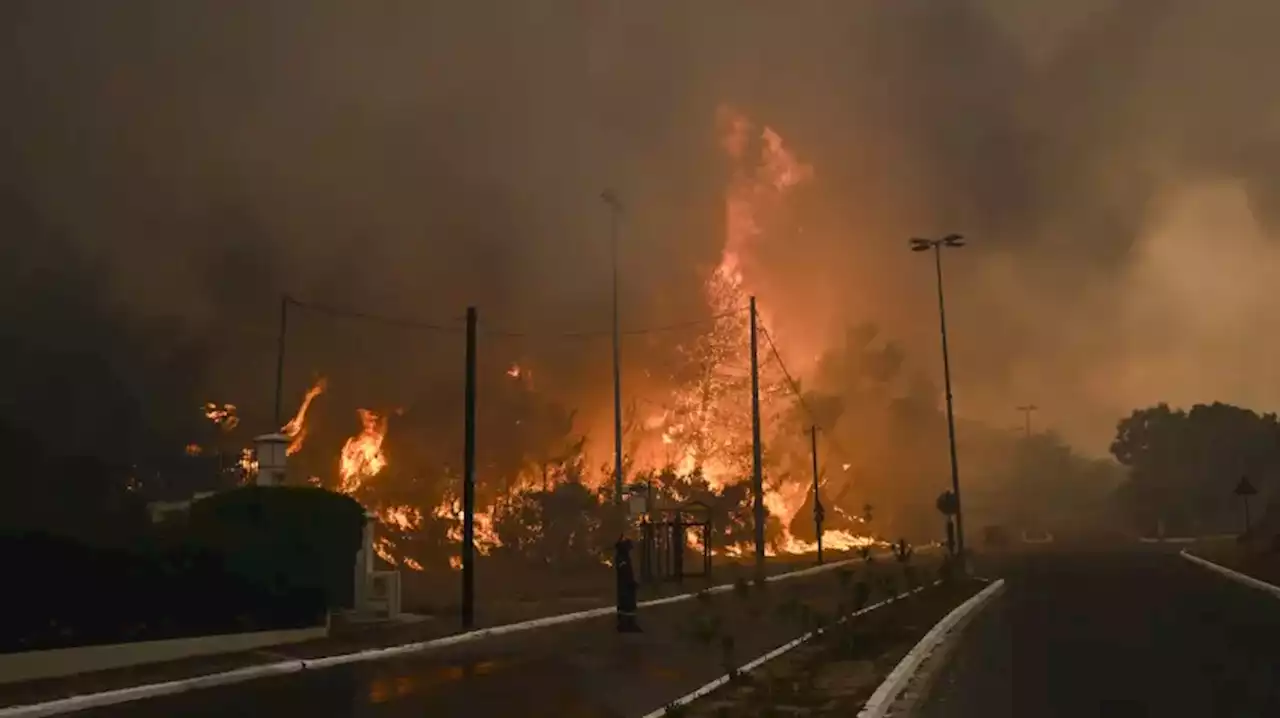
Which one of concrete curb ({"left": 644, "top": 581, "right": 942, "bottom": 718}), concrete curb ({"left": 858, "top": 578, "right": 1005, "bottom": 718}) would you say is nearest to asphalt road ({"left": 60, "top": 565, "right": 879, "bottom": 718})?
concrete curb ({"left": 644, "top": 581, "right": 942, "bottom": 718})

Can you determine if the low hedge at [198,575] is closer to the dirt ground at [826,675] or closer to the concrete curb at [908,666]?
the dirt ground at [826,675]

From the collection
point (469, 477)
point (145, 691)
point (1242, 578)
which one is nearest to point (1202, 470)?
point (1242, 578)

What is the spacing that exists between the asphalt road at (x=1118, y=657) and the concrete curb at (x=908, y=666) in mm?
419

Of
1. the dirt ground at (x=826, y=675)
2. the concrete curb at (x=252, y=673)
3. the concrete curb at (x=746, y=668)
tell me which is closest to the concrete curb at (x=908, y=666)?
the dirt ground at (x=826, y=675)

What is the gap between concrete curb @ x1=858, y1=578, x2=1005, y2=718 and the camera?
11.3 m

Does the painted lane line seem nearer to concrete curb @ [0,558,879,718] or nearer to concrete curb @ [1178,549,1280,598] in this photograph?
concrete curb @ [0,558,879,718]

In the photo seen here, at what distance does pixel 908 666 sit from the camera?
14469 mm

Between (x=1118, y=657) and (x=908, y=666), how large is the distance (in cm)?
344

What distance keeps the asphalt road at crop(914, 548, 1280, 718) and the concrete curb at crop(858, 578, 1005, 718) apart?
1.37 ft

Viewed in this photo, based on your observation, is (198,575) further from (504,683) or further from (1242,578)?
(1242,578)

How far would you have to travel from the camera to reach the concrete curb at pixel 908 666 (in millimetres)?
11336

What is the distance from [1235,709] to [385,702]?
32.9 feet

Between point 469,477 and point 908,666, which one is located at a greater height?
point 469,477

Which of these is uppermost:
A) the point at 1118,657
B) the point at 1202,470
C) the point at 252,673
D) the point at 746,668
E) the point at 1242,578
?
the point at 1202,470
